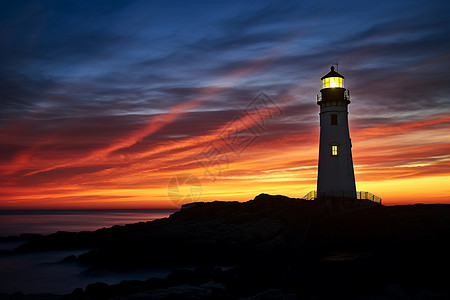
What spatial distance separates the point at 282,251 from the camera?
22047mm

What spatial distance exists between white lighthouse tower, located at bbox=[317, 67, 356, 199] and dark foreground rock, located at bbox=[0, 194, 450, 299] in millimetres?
1841

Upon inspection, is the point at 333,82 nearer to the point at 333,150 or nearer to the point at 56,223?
the point at 333,150

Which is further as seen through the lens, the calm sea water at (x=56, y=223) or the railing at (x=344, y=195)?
the calm sea water at (x=56, y=223)

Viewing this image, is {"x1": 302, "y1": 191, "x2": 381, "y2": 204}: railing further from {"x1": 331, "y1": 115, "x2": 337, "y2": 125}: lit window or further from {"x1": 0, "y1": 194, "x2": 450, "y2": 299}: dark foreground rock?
{"x1": 331, "y1": 115, "x2": 337, "y2": 125}: lit window

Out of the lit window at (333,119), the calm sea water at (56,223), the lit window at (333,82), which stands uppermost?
the lit window at (333,82)

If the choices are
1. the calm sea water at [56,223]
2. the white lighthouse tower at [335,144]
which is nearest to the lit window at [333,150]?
the white lighthouse tower at [335,144]

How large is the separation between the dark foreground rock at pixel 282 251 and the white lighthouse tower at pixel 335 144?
1841 millimetres

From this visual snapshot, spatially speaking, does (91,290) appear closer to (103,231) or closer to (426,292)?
(426,292)

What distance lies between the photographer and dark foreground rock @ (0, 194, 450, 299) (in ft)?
41.6

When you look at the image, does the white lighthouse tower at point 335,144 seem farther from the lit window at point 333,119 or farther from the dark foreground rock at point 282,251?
the dark foreground rock at point 282,251

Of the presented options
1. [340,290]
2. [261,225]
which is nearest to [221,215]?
[261,225]

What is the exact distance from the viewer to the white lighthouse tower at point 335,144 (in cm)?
2955

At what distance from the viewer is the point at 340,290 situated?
Result: 41.1ft

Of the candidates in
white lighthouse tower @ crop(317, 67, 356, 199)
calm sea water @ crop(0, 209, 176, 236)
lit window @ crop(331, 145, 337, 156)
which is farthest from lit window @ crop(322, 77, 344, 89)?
calm sea water @ crop(0, 209, 176, 236)
